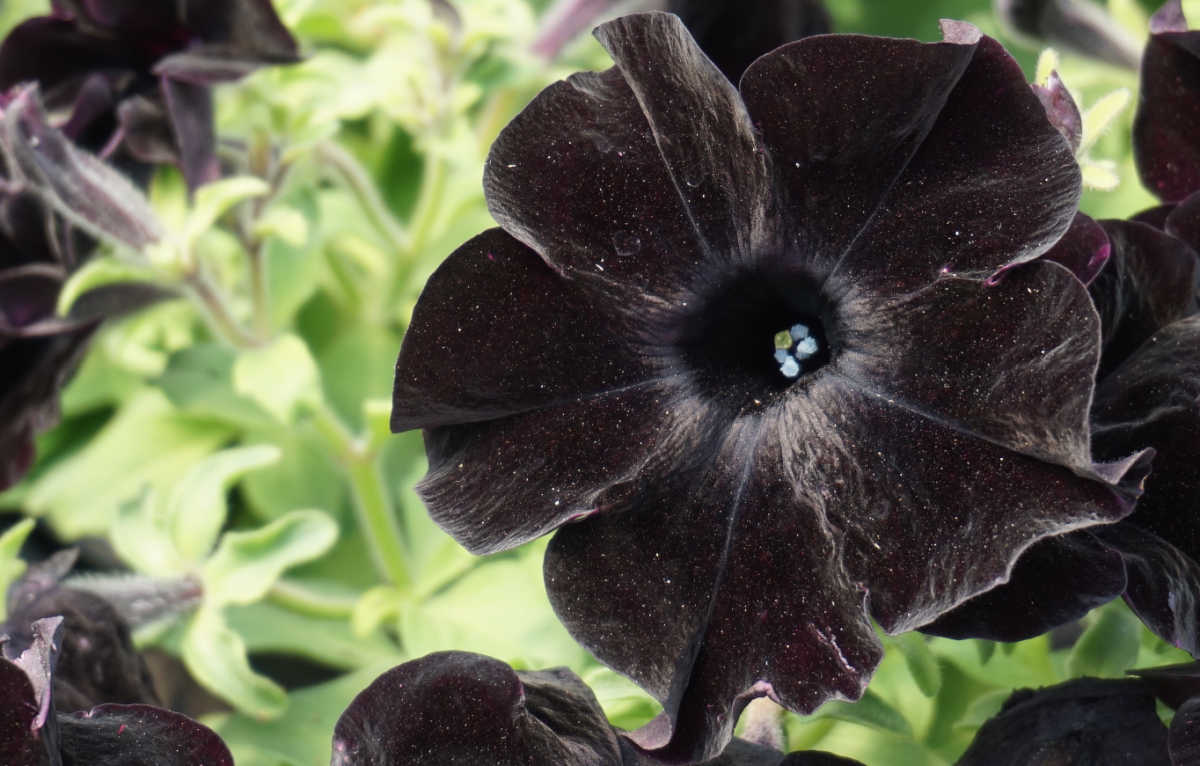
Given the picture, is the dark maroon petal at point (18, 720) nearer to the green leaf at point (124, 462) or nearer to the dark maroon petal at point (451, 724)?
the dark maroon petal at point (451, 724)

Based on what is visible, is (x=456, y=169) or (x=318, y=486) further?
(x=318, y=486)

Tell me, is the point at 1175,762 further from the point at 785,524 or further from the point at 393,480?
the point at 393,480

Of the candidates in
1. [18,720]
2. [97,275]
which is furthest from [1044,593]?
[97,275]

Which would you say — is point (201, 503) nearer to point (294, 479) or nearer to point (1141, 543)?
point (294, 479)

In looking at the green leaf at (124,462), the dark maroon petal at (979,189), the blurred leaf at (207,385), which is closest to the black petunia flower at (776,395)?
the dark maroon petal at (979,189)

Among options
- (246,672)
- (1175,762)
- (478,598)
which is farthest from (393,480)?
(1175,762)
